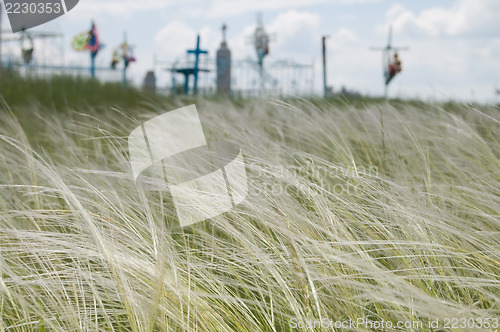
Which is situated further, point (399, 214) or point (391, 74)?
point (391, 74)

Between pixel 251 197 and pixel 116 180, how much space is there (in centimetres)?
95

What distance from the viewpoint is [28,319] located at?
110cm

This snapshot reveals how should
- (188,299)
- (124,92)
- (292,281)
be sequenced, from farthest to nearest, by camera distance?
(124,92)
(292,281)
(188,299)

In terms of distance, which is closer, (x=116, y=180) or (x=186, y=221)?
(x=186, y=221)

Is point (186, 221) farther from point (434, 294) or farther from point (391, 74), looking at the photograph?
point (391, 74)

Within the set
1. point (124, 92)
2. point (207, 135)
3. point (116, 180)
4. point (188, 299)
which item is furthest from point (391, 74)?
point (188, 299)

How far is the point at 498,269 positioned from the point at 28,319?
3.85ft

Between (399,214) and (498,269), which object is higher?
(399,214)

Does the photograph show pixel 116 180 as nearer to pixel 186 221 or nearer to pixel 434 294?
pixel 186 221

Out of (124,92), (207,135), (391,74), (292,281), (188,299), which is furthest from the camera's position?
(391,74)

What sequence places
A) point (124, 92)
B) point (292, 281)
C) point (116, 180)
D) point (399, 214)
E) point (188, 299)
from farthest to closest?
point (124, 92) → point (116, 180) → point (399, 214) → point (292, 281) → point (188, 299)

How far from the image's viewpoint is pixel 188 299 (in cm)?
102

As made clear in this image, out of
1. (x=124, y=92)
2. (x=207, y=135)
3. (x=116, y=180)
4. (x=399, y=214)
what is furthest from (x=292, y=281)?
(x=124, y=92)

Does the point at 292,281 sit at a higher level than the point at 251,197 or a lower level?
lower
